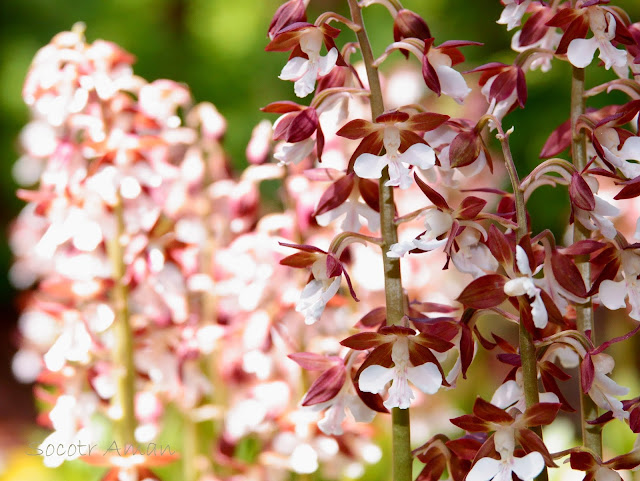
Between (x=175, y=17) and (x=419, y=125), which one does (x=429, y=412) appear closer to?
(x=419, y=125)

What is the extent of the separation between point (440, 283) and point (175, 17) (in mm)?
3200

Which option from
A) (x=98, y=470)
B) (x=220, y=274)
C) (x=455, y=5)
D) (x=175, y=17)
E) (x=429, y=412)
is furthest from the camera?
(x=175, y=17)

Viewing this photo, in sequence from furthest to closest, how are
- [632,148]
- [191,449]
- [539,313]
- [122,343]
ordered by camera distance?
[191,449] < [122,343] < [632,148] < [539,313]

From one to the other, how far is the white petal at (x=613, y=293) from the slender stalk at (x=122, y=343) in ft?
2.14

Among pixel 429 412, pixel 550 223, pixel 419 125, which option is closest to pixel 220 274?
pixel 419 125

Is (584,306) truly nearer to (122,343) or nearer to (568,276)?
(568,276)

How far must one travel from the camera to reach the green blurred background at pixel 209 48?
3205mm

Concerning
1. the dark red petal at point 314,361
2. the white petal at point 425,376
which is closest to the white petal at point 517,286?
the white petal at point 425,376

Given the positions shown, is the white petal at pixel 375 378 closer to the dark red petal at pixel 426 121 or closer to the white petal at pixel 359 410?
the white petal at pixel 359 410

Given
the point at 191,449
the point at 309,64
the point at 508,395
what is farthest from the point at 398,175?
the point at 191,449

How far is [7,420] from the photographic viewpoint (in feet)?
12.6

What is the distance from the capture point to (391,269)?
71 centimetres

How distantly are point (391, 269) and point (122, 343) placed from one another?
528 millimetres

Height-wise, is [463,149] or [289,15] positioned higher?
[289,15]
